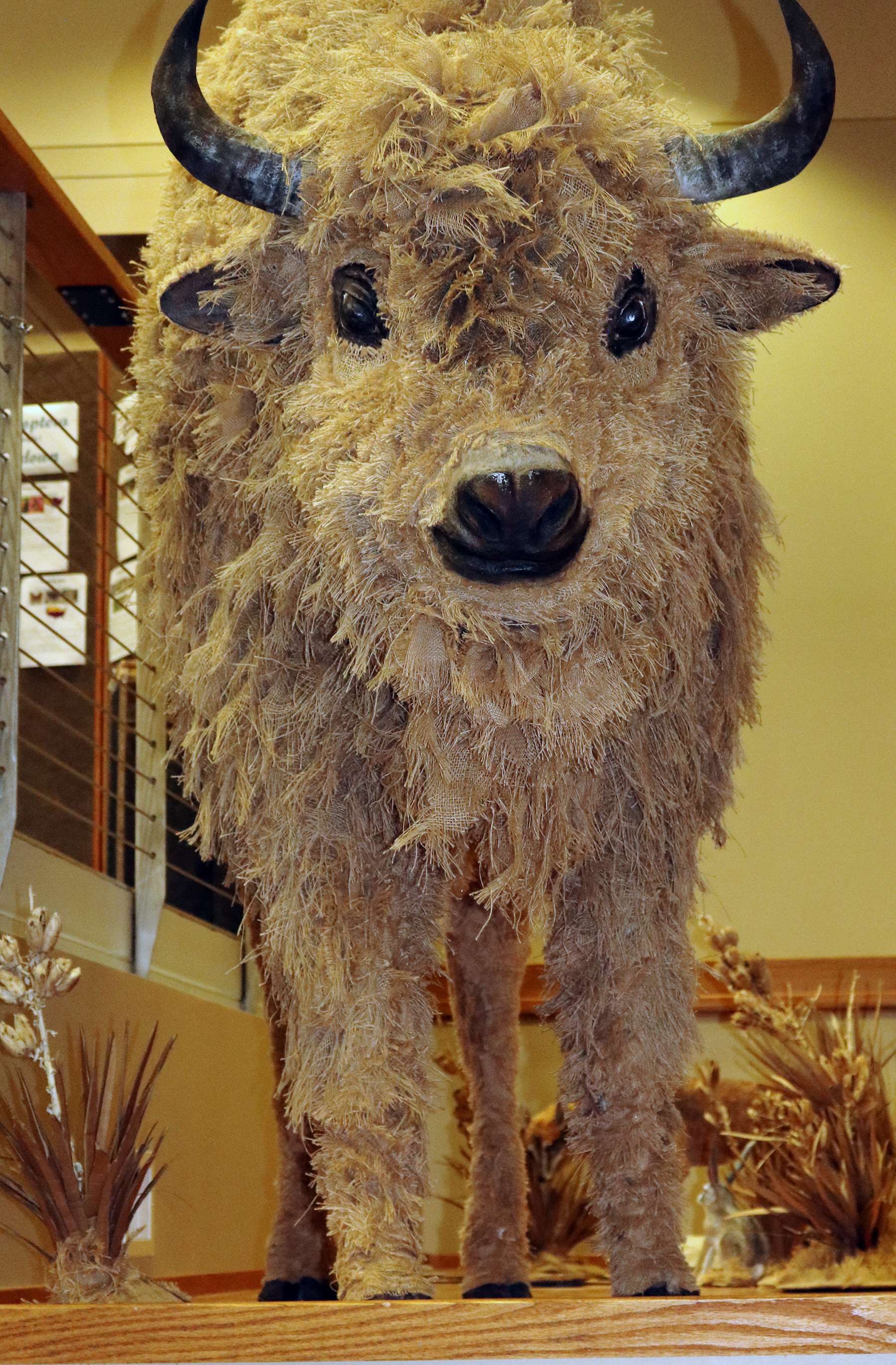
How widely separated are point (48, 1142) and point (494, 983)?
29.3 inches

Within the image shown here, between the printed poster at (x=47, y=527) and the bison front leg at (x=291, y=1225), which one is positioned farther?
the printed poster at (x=47, y=527)

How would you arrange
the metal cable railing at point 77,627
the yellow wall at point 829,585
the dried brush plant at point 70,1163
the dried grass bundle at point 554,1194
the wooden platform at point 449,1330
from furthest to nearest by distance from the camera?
1. the metal cable railing at point 77,627
2. the yellow wall at point 829,585
3. the dried grass bundle at point 554,1194
4. the dried brush plant at point 70,1163
5. the wooden platform at point 449,1330

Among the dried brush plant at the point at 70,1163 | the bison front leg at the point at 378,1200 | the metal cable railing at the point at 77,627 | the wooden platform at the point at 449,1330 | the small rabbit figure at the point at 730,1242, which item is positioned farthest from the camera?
the metal cable railing at the point at 77,627

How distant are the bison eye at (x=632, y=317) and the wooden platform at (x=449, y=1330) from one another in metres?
0.82

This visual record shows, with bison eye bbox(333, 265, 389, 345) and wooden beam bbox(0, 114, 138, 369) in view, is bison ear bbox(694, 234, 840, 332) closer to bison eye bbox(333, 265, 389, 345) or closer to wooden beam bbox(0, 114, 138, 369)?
bison eye bbox(333, 265, 389, 345)

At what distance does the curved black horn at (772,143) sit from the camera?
4.74 ft

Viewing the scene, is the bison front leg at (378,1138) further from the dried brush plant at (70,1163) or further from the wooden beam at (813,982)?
the wooden beam at (813,982)

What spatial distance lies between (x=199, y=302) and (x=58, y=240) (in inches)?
33.8

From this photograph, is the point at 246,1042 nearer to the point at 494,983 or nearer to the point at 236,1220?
the point at 236,1220

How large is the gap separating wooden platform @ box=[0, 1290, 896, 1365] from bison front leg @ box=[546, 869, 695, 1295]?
415 mm

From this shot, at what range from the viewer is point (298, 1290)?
1.94 metres

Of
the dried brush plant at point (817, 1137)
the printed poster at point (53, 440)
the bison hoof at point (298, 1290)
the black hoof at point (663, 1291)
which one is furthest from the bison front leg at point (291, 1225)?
the printed poster at point (53, 440)

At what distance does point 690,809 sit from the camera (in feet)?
5.42

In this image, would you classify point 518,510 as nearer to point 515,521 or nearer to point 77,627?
point 515,521
